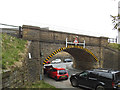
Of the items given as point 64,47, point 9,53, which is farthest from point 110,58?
point 9,53

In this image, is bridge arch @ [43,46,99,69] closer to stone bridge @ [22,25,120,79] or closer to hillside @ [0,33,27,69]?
stone bridge @ [22,25,120,79]

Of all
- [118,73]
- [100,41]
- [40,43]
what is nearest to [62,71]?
[40,43]

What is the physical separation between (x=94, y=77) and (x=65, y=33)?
6.27 metres

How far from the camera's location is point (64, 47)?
11.2 metres

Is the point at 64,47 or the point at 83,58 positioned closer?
the point at 64,47

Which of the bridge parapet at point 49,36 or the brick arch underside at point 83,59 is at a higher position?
the bridge parapet at point 49,36

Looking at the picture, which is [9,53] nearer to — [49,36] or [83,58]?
[49,36]

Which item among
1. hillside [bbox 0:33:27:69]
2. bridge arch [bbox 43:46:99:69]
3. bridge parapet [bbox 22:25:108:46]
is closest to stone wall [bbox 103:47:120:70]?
bridge arch [bbox 43:46:99:69]

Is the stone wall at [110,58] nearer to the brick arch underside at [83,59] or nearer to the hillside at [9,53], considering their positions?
the brick arch underside at [83,59]

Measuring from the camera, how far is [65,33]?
1151cm

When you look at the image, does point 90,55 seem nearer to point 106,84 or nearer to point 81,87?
point 81,87

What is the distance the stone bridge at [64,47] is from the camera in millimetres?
8836

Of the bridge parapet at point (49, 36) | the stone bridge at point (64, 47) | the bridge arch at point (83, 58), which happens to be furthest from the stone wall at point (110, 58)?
the bridge parapet at point (49, 36)

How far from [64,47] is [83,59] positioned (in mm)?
7310
